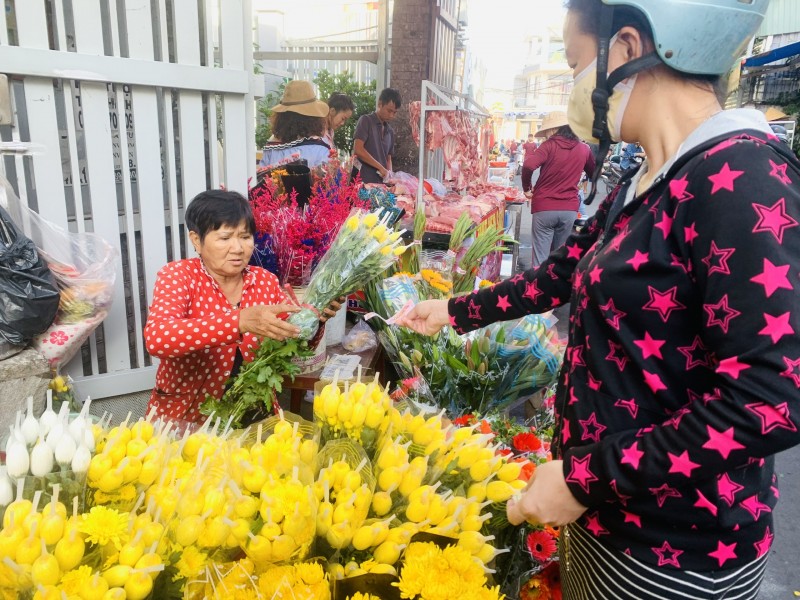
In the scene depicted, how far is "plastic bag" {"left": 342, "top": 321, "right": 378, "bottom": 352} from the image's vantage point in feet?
9.45

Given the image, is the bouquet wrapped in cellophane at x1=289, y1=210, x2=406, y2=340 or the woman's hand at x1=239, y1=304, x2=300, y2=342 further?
the bouquet wrapped in cellophane at x1=289, y1=210, x2=406, y2=340

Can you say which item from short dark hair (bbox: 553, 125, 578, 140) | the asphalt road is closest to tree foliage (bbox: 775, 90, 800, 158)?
short dark hair (bbox: 553, 125, 578, 140)

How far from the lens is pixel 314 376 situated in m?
2.54

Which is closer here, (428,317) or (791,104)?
(428,317)

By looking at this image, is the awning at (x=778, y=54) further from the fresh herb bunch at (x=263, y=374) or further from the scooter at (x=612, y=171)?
the fresh herb bunch at (x=263, y=374)

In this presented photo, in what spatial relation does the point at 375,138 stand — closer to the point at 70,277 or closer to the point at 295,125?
the point at 295,125

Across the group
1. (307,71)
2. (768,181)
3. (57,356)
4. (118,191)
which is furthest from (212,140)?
(307,71)

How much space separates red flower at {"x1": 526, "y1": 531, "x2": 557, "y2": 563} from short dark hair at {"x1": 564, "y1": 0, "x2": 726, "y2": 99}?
1084 millimetres

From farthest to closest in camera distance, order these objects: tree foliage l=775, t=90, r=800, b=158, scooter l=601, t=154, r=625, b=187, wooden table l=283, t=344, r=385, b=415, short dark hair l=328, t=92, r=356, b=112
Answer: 1. scooter l=601, t=154, r=625, b=187
2. tree foliage l=775, t=90, r=800, b=158
3. short dark hair l=328, t=92, r=356, b=112
4. wooden table l=283, t=344, r=385, b=415

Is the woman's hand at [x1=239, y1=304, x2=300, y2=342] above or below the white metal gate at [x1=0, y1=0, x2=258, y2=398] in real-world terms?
below

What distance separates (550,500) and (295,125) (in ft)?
14.9

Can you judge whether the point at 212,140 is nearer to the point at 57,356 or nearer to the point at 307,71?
the point at 57,356

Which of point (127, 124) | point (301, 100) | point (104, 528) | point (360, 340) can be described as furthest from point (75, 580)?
point (301, 100)

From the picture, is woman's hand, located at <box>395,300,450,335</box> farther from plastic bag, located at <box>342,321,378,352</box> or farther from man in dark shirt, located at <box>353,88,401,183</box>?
man in dark shirt, located at <box>353,88,401,183</box>
